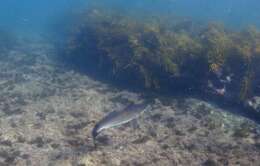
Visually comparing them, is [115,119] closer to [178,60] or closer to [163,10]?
[178,60]

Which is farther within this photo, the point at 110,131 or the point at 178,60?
the point at 178,60

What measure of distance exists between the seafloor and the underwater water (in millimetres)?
30

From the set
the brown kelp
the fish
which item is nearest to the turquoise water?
the brown kelp

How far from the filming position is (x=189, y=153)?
26.6ft

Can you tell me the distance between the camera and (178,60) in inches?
494

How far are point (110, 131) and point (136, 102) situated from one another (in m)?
2.48

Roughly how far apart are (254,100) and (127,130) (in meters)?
4.82

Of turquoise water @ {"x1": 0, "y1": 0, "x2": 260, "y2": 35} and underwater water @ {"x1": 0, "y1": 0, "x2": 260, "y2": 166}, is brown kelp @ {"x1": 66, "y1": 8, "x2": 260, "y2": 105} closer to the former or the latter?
underwater water @ {"x1": 0, "y1": 0, "x2": 260, "y2": 166}

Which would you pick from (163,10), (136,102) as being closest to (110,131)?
(136,102)

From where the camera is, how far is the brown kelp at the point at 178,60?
38.4 feet

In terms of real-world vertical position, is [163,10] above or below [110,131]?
above

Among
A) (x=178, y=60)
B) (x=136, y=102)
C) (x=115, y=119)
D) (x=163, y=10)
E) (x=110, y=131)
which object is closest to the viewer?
(x=115, y=119)

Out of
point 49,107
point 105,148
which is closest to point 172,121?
point 105,148

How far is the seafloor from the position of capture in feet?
26.0
